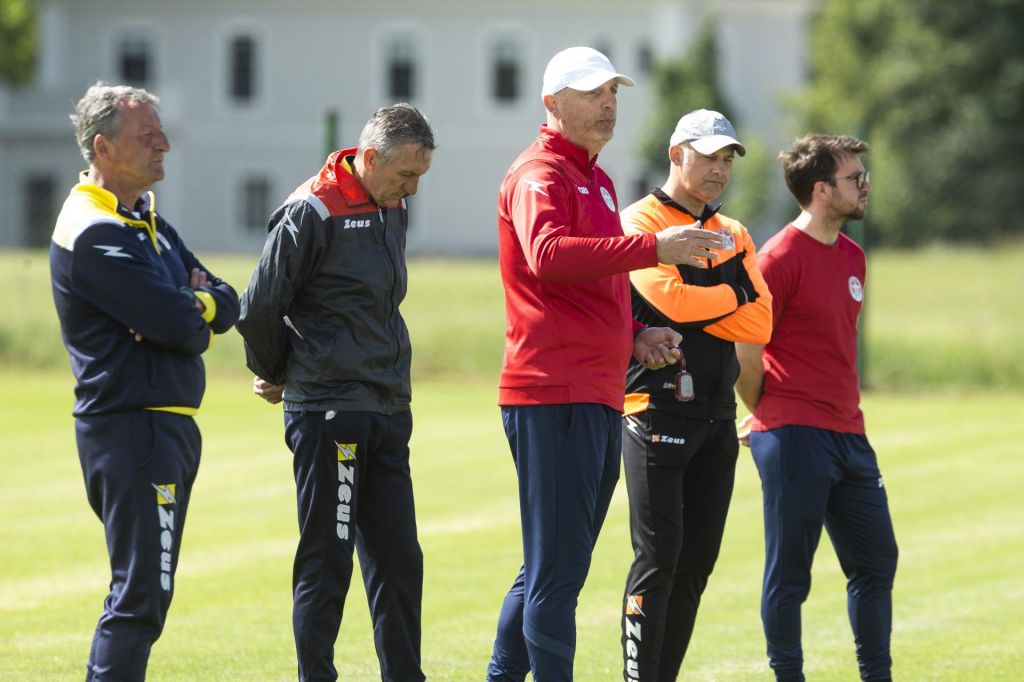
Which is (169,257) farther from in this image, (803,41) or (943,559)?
(803,41)

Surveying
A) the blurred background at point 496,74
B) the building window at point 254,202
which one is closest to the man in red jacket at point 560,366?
the building window at point 254,202

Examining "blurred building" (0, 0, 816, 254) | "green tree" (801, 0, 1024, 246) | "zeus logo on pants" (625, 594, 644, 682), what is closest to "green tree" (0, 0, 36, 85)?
"blurred building" (0, 0, 816, 254)

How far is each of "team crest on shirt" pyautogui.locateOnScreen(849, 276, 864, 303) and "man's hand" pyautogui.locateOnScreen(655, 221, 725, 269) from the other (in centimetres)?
127

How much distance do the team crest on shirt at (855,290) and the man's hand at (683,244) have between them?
1.27 meters

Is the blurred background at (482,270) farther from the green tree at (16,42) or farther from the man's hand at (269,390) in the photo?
the man's hand at (269,390)

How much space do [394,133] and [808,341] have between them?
1751mm

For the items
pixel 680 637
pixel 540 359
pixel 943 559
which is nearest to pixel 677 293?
pixel 540 359

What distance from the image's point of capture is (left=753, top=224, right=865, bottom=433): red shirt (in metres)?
5.78

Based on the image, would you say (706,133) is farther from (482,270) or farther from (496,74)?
(496,74)

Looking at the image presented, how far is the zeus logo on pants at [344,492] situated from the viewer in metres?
5.23

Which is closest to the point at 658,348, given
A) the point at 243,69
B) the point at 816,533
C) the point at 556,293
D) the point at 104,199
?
the point at 556,293

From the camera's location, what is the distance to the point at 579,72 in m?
5.05

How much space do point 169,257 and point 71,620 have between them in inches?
108

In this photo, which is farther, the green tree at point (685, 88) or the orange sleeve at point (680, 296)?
the green tree at point (685, 88)
